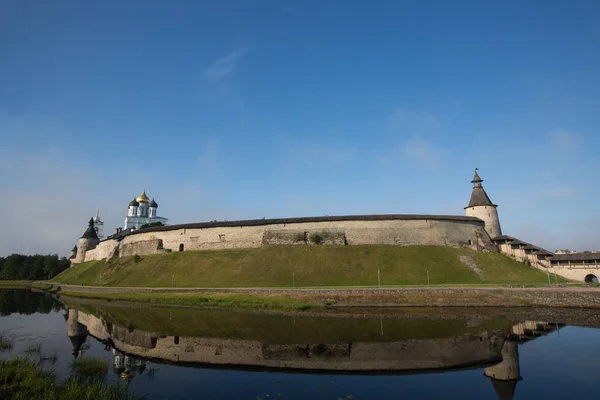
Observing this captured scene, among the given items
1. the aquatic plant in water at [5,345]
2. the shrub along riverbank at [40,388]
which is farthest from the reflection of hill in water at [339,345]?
the shrub along riverbank at [40,388]

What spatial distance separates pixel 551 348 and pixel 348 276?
2178 cm

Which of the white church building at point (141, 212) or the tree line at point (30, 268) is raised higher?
the white church building at point (141, 212)

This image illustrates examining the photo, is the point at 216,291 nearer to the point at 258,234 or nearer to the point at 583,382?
the point at 258,234

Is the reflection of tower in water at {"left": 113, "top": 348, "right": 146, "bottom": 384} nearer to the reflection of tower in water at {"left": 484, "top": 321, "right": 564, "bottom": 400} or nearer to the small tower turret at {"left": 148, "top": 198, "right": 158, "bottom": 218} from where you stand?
the reflection of tower in water at {"left": 484, "top": 321, "right": 564, "bottom": 400}

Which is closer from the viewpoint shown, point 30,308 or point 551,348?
point 551,348

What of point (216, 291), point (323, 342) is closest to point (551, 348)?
point (323, 342)

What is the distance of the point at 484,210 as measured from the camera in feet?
157

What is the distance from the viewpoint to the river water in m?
10.7

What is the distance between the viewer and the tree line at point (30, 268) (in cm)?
8650

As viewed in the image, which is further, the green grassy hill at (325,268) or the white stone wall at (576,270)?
the white stone wall at (576,270)

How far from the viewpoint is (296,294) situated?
28.0 metres

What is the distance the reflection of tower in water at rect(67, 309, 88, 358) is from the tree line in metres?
75.3

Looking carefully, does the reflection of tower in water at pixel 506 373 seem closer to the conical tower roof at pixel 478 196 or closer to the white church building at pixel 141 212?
the conical tower roof at pixel 478 196

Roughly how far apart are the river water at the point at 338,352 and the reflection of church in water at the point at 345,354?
5 cm
